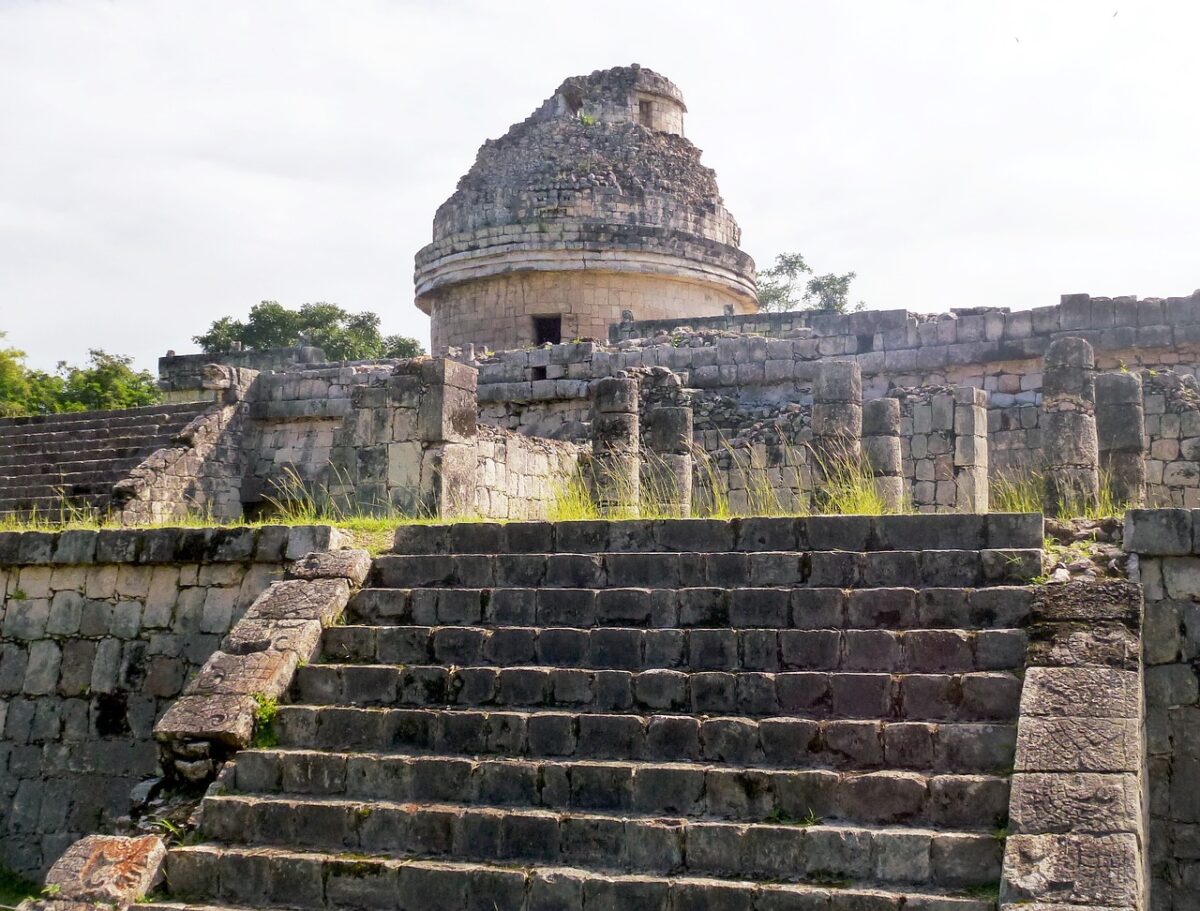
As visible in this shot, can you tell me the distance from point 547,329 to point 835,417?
11.4 meters

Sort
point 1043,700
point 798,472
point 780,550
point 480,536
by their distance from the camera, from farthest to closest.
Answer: point 798,472
point 480,536
point 780,550
point 1043,700

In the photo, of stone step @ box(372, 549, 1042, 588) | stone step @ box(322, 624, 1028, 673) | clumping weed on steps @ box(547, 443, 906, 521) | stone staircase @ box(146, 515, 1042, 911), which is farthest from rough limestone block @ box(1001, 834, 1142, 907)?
clumping weed on steps @ box(547, 443, 906, 521)

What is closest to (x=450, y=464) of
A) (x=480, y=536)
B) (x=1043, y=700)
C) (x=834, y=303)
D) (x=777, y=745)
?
(x=480, y=536)

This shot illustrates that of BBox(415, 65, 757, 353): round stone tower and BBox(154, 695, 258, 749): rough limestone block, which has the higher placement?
BBox(415, 65, 757, 353): round stone tower

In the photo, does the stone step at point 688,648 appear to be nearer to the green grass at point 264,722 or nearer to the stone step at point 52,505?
the green grass at point 264,722

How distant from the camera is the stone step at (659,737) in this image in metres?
6.34

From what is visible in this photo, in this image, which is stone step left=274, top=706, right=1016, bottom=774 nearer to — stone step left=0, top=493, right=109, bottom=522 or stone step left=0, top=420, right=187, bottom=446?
stone step left=0, top=493, right=109, bottom=522

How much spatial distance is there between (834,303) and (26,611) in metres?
29.1

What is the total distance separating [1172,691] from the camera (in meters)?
7.04

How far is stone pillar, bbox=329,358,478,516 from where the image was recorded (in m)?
11.1

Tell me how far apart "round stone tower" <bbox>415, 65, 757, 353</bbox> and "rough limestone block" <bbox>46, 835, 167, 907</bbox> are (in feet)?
49.3

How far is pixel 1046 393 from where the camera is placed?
1073cm

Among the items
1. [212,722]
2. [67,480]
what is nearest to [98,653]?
[212,722]

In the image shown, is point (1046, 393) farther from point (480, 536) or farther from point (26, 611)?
point (26, 611)
